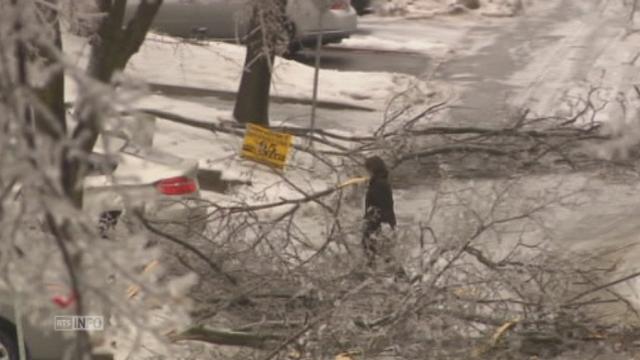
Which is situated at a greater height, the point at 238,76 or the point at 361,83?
the point at 238,76

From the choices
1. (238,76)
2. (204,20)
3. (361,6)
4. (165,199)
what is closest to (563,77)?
(238,76)

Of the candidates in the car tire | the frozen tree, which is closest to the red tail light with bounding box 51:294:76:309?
the frozen tree

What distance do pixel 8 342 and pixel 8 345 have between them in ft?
0.06

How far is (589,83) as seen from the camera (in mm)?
17016

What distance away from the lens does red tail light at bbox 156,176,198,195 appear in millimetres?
8220

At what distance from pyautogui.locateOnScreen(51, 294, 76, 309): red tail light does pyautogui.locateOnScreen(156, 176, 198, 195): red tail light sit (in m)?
5.65

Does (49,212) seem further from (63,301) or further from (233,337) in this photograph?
(233,337)

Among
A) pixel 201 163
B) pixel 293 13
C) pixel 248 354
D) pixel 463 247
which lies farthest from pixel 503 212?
pixel 293 13

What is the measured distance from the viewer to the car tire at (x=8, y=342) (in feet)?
20.9

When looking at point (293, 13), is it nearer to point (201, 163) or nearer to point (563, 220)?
point (201, 163)

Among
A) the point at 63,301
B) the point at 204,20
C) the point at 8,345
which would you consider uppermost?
the point at 63,301

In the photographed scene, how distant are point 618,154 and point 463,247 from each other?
4053mm

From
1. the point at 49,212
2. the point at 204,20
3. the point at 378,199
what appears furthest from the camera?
the point at 204,20

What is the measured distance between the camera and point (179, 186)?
329 inches
